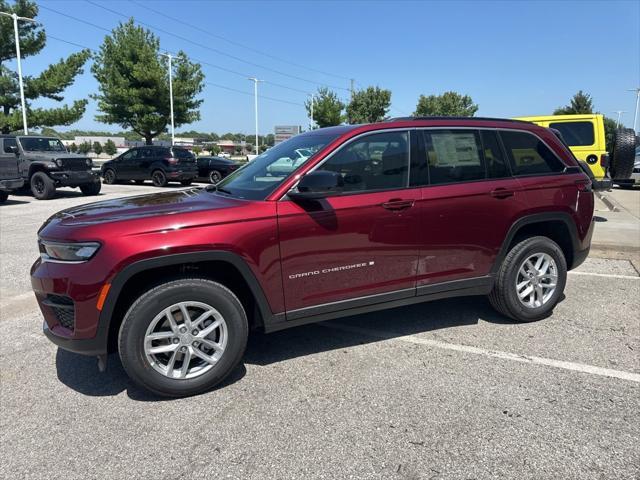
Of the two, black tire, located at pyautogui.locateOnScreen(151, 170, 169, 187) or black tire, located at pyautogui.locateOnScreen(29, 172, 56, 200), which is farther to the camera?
black tire, located at pyautogui.locateOnScreen(151, 170, 169, 187)

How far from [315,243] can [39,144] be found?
14928 mm

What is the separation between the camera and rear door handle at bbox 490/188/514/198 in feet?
13.1

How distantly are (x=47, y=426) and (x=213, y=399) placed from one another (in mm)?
985

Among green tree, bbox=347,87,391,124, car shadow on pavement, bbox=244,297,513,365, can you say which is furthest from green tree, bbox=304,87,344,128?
car shadow on pavement, bbox=244,297,513,365

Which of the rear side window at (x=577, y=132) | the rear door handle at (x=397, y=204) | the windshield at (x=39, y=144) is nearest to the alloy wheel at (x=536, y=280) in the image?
the rear door handle at (x=397, y=204)

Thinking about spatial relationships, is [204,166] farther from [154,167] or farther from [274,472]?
[274,472]

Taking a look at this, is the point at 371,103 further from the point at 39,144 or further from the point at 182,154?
the point at 39,144

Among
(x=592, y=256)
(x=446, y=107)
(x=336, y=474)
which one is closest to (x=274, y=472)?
(x=336, y=474)

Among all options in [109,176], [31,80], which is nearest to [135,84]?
[31,80]

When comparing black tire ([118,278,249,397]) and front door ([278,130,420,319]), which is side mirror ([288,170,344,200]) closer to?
front door ([278,130,420,319])

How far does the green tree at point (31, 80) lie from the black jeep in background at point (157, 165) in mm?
9967

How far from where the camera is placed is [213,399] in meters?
3.14

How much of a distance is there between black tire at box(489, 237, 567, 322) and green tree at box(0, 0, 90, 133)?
96.2 ft

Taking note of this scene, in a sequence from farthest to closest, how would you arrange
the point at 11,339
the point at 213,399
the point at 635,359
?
the point at 11,339 < the point at 635,359 < the point at 213,399
